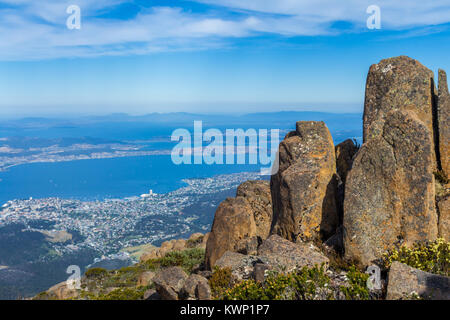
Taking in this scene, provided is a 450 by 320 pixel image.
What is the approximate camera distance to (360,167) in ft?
38.9

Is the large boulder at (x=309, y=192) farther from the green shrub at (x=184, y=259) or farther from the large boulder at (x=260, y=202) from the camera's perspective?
the green shrub at (x=184, y=259)

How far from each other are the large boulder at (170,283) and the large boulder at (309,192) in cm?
432

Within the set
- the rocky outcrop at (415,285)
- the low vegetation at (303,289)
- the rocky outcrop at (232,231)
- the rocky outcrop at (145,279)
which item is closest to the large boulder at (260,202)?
the rocky outcrop at (232,231)

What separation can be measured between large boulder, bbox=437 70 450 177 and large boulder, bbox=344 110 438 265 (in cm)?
260

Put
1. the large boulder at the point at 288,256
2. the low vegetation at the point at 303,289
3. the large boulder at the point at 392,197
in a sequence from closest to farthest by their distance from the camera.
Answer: the low vegetation at the point at 303,289 < the large boulder at the point at 288,256 < the large boulder at the point at 392,197

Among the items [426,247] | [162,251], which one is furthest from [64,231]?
[426,247]

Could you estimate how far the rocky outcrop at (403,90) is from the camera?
14.0 m

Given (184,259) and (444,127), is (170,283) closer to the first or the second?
(444,127)

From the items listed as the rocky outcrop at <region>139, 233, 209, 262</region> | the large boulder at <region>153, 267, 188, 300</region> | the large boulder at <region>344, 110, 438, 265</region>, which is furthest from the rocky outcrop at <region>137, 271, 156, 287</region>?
the large boulder at <region>344, 110, 438, 265</region>

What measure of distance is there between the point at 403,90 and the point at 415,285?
8414 millimetres

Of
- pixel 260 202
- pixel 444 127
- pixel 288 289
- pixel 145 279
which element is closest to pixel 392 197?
pixel 444 127

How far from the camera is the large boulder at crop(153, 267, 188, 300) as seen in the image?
1221 cm
